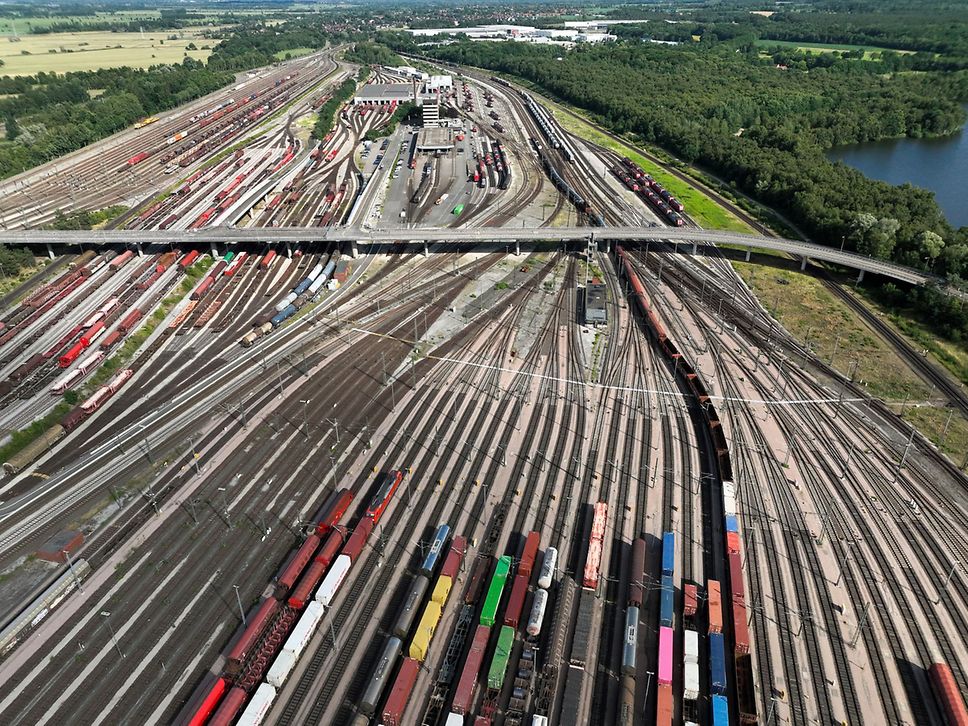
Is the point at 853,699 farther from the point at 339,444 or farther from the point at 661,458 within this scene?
the point at 339,444

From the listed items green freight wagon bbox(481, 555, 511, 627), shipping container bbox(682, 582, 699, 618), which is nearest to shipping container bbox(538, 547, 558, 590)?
green freight wagon bbox(481, 555, 511, 627)

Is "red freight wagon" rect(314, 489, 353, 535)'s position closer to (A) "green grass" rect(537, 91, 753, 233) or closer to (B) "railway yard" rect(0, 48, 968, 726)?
(B) "railway yard" rect(0, 48, 968, 726)

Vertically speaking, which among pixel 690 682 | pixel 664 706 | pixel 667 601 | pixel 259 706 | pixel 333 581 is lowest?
pixel 259 706

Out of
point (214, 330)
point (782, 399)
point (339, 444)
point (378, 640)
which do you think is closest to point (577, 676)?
point (378, 640)

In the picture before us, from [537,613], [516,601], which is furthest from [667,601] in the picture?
[516,601]

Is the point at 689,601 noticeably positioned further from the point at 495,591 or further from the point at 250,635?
the point at 250,635

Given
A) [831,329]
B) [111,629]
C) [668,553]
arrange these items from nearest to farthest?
[111,629]
[668,553]
[831,329]

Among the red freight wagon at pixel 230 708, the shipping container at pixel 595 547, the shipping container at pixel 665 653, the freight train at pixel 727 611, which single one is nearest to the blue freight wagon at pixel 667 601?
the freight train at pixel 727 611
